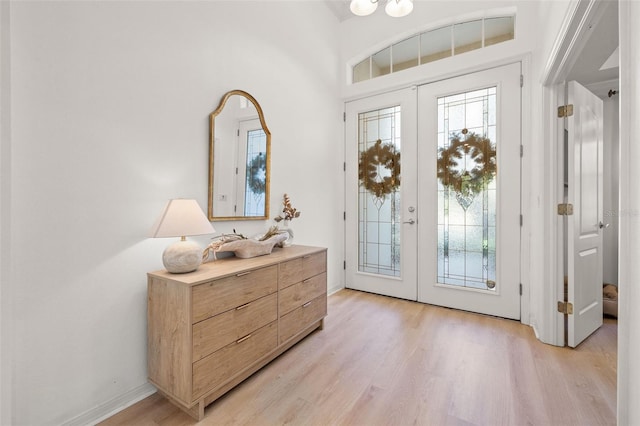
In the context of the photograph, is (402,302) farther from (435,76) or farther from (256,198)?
(435,76)

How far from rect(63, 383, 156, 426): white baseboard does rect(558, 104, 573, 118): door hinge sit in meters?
3.37

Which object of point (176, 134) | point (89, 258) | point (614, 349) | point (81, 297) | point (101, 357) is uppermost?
point (176, 134)

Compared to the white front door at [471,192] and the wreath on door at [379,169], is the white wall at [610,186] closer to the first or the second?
the white front door at [471,192]

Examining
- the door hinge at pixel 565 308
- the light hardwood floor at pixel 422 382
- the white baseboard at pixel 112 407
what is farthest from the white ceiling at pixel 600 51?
the white baseboard at pixel 112 407

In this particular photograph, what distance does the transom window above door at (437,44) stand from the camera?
283cm

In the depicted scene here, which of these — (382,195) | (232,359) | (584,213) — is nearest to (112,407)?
(232,359)

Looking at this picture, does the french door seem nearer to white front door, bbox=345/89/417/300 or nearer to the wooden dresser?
white front door, bbox=345/89/417/300

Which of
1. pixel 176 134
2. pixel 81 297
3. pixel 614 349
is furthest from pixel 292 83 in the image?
pixel 614 349

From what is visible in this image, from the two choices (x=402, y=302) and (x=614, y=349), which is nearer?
(x=614, y=349)

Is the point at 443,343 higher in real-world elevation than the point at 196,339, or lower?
lower

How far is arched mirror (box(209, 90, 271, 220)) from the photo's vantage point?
209cm

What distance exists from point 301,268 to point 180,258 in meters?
0.94

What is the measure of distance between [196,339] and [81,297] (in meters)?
0.60

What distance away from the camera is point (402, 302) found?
3.19 m
